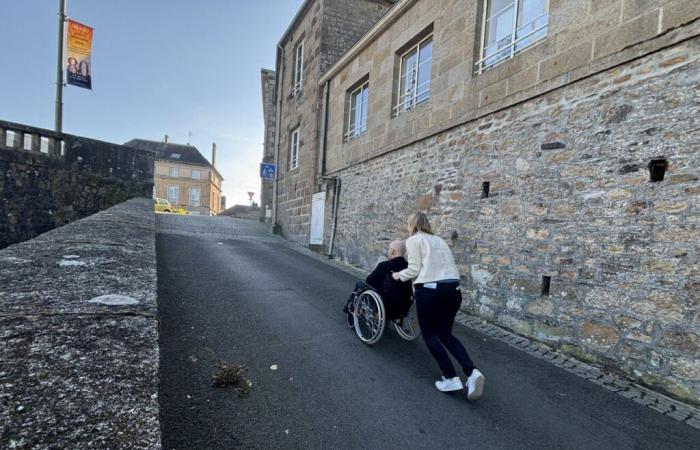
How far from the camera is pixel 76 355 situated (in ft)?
4.72

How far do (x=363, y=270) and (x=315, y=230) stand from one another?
335cm

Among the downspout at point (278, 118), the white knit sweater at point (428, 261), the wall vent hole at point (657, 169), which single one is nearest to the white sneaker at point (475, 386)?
the white knit sweater at point (428, 261)

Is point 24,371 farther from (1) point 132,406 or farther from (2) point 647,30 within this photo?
(2) point 647,30

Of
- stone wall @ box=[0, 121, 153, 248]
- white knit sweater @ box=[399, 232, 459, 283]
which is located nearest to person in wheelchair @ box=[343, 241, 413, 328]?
white knit sweater @ box=[399, 232, 459, 283]

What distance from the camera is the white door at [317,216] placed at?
11539mm

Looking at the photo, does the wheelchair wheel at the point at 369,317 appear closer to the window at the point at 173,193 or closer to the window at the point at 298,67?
the window at the point at 298,67

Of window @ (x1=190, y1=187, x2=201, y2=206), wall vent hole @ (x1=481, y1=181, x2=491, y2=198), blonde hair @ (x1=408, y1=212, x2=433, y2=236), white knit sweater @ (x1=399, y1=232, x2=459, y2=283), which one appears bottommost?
white knit sweater @ (x1=399, y1=232, x2=459, y2=283)

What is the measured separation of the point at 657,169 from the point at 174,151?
188ft

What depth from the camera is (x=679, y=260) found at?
3324 millimetres

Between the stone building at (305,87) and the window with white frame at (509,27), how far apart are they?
7.24 metres

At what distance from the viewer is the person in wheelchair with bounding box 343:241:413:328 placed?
407cm

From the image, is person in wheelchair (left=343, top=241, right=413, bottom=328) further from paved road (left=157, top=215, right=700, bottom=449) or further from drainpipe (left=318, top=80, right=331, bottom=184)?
drainpipe (left=318, top=80, right=331, bottom=184)

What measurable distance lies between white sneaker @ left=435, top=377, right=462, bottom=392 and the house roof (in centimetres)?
5485

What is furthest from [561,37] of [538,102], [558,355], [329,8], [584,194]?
[329,8]
